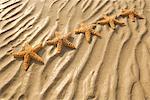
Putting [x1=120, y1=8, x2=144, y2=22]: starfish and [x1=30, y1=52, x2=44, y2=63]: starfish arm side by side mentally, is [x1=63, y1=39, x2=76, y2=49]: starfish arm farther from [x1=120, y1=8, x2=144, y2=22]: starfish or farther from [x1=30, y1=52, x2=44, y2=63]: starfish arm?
[x1=120, y1=8, x2=144, y2=22]: starfish

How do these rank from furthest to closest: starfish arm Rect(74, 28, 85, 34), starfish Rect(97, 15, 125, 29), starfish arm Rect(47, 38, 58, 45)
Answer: starfish Rect(97, 15, 125, 29)
starfish arm Rect(74, 28, 85, 34)
starfish arm Rect(47, 38, 58, 45)

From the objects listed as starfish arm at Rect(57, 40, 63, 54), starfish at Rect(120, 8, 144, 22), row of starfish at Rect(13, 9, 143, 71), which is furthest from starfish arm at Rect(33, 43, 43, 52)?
starfish at Rect(120, 8, 144, 22)

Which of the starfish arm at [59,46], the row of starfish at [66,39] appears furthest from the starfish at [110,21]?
the starfish arm at [59,46]

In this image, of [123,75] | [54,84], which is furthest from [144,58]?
[54,84]

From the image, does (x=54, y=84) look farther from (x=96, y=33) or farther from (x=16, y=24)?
(x=16, y=24)

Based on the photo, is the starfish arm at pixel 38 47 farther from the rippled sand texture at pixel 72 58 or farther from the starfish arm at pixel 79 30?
the starfish arm at pixel 79 30
